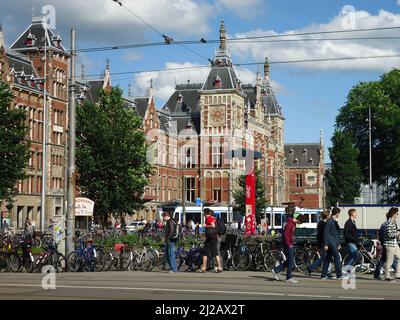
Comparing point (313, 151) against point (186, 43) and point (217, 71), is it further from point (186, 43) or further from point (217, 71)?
point (186, 43)

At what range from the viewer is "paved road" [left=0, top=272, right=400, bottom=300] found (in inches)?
569

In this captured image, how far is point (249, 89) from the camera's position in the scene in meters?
106

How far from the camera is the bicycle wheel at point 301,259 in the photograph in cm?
Answer: 2102

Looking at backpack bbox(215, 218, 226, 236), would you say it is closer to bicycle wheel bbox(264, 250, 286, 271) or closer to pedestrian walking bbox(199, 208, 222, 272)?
pedestrian walking bbox(199, 208, 222, 272)

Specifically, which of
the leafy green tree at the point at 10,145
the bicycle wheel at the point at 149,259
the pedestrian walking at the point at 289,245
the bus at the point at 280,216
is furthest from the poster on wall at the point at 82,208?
the bus at the point at 280,216

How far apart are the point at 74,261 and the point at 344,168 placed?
5657cm

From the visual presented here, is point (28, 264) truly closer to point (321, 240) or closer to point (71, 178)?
point (71, 178)

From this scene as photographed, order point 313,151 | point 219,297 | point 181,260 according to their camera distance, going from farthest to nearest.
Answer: point 313,151 < point 181,260 < point 219,297

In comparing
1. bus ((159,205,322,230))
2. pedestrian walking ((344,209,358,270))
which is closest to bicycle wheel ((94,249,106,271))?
pedestrian walking ((344,209,358,270))

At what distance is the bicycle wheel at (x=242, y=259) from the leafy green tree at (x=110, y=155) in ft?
91.5

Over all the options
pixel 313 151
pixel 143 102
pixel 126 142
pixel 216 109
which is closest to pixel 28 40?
pixel 126 142

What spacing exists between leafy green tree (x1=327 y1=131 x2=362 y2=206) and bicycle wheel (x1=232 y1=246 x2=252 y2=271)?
53.2 metres

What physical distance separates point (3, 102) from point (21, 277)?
19.2m

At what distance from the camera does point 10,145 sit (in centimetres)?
3741
